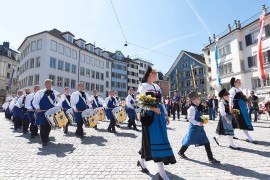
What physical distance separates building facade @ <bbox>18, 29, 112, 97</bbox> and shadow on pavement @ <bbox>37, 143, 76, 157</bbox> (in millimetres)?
31880

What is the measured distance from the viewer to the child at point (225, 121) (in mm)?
6625

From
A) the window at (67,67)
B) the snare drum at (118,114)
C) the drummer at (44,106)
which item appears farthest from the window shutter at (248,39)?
the window at (67,67)

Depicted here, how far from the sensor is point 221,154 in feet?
19.1

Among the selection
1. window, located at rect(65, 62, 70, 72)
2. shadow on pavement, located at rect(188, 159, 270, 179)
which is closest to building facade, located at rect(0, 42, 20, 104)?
window, located at rect(65, 62, 70, 72)

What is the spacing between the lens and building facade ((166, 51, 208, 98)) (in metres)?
53.3

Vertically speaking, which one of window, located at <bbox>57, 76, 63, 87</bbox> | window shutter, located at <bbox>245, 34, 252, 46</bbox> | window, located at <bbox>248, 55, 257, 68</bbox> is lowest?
window, located at <bbox>57, 76, 63, 87</bbox>

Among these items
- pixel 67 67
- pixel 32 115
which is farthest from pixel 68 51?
pixel 32 115

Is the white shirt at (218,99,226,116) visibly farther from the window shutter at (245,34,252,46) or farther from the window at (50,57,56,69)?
the window at (50,57,56,69)

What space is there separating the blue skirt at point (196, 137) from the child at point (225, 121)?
6.02 feet

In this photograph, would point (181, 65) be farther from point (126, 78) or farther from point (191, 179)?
point (191, 179)

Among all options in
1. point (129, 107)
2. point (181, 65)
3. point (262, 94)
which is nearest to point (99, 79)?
point (181, 65)

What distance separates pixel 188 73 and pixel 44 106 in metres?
52.9

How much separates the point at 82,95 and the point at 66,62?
3456 centimetres

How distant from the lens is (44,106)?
299 inches
